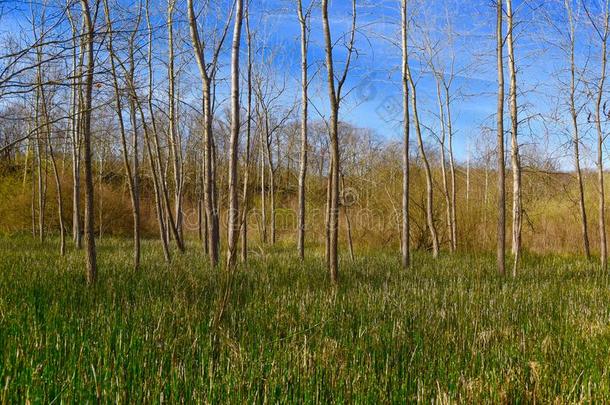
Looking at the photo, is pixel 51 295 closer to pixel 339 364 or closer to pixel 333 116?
pixel 339 364

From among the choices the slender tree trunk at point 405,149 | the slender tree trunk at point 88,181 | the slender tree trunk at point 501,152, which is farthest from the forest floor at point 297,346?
the slender tree trunk at point 405,149

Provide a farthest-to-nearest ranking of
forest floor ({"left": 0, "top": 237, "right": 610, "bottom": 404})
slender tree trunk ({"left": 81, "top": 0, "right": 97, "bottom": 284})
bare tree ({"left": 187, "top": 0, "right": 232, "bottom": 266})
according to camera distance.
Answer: bare tree ({"left": 187, "top": 0, "right": 232, "bottom": 266}) → slender tree trunk ({"left": 81, "top": 0, "right": 97, "bottom": 284}) → forest floor ({"left": 0, "top": 237, "right": 610, "bottom": 404})

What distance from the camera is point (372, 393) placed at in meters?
2.20

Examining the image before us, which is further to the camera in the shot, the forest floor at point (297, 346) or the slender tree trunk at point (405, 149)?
the slender tree trunk at point (405, 149)

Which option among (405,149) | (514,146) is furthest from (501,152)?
(405,149)

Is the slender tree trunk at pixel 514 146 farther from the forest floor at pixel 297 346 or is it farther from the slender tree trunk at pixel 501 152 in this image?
the forest floor at pixel 297 346

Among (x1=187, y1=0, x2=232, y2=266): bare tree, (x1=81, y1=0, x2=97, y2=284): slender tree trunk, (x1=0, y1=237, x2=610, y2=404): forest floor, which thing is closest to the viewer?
(x1=0, y1=237, x2=610, y2=404): forest floor

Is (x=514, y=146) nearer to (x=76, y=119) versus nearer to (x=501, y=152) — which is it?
(x=501, y=152)

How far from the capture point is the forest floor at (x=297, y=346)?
2.19 meters

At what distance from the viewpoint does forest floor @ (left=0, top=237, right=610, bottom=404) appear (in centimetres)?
219

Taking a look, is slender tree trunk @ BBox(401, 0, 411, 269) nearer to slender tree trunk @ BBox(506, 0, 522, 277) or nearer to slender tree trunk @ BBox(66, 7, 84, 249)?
slender tree trunk @ BBox(506, 0, 522, 277)

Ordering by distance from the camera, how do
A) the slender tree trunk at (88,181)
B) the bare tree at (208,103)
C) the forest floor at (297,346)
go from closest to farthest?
the forest floor at (297,346) < the slender tree trunk at (88,181) < the bare tree at (208,103)

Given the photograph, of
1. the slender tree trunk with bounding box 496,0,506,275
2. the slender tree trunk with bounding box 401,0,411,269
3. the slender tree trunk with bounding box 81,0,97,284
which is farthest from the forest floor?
the slender tree trunk with bounding box 401,0,411,269

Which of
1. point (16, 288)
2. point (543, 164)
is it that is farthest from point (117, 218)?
point (543, 164)
